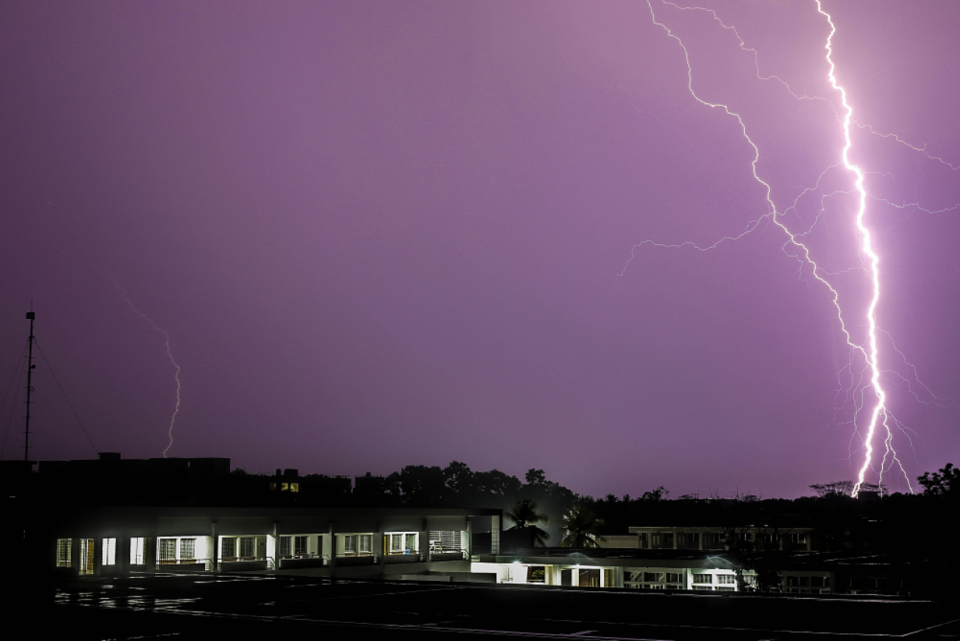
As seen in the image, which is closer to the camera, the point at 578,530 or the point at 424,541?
the point at 424,541

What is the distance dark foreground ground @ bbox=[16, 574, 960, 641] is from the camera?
13.1 metres

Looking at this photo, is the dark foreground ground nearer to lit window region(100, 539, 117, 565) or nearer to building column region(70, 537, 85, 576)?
building column region(70, 537, 85, 576)

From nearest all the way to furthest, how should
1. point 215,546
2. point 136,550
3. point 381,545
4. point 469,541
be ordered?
point 136,550
point 215,546
point 381,545
point 469,541

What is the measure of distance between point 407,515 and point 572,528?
2878 centimetres

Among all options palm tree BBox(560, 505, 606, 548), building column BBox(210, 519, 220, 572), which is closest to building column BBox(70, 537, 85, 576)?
building column BBox(210, 519, 220, 572)

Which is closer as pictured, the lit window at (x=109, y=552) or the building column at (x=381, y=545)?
the lit window at (x=109, y=552)

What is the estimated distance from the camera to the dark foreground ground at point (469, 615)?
13102 millimetres

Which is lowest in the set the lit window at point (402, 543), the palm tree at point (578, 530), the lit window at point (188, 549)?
the palm tree at point (578, 530)

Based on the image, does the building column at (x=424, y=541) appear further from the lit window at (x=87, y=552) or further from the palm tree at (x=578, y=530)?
the palm tree at (x=578, y=530)

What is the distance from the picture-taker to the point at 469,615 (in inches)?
621

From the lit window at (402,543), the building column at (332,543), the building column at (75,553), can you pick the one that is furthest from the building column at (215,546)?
the lit window at (402,543)

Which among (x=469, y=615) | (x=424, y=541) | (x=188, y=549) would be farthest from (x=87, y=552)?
(x=469, y=615)

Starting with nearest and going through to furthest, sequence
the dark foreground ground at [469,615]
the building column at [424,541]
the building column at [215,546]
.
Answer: the dark foreground ground at [469,615] < the building column at [215,546] < the building column at [424,541]

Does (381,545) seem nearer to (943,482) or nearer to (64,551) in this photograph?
(64,551)
